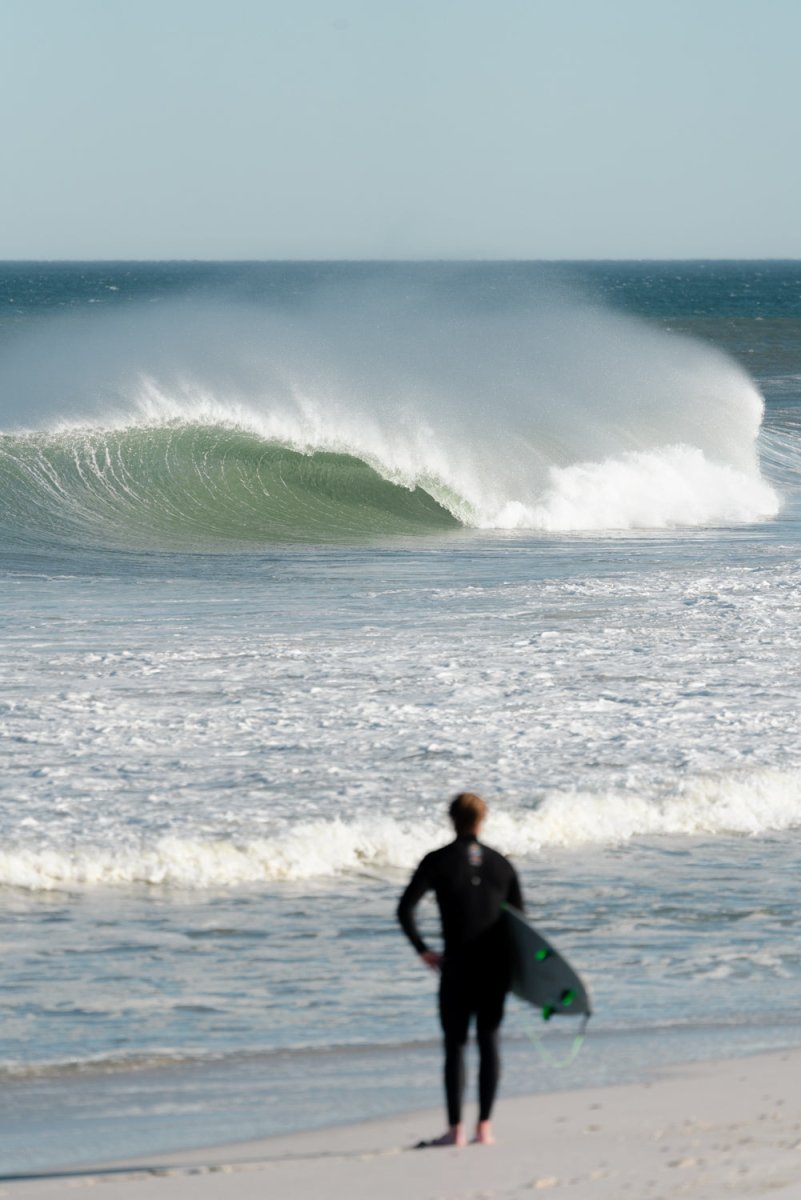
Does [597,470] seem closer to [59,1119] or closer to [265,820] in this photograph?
[265,820]

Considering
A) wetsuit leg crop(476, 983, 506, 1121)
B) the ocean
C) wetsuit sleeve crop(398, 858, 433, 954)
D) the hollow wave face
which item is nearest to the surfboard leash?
the ocean

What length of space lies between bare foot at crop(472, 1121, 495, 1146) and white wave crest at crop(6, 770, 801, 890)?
8.69ft

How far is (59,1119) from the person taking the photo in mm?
4656

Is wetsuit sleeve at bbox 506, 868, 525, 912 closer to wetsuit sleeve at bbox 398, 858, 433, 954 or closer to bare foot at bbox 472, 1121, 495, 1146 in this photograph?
wetsuit sleeve at bbox 398, 858, 433, 954

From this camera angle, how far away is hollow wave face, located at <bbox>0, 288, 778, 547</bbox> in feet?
66.4

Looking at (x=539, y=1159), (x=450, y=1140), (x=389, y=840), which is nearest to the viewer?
(x=539, y=1159)

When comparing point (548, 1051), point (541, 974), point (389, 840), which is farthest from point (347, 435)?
point (541, 974)

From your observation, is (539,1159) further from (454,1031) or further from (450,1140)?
(454,1031)

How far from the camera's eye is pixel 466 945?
4355 mm

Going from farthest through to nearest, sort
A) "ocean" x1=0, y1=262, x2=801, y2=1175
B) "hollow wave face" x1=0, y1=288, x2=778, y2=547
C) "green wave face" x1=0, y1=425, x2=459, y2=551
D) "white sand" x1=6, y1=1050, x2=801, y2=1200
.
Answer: "hollow wave face" x1=0, y1=288, x2=778, y2=547
"green wave face" x1=0, y1=425, x2=459, y2=551
"ocean" x1=0, y1=262, x2=801, y2=1175
"white sand" x1=6, y1=1050, x2=801, y2=1200

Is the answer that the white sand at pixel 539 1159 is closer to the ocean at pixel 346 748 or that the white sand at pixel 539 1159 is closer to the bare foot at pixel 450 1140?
the bare foot at pixel 450 1140

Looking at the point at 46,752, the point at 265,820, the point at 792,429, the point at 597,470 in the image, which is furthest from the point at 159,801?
the point at 792,429

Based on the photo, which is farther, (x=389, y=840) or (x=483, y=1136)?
(x=389, y=840)

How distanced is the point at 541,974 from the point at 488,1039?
22cm
